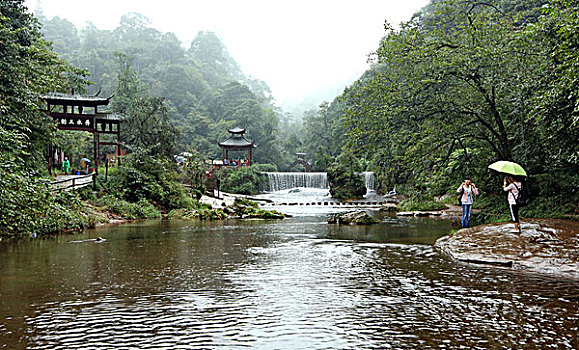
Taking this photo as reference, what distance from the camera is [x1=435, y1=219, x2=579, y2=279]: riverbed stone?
6.54 metres

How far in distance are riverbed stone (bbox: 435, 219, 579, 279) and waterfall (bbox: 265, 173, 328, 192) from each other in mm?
33426

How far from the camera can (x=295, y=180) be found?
4325 centimetres

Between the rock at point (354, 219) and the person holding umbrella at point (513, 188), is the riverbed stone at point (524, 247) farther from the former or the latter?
the rock at point (354, 219)

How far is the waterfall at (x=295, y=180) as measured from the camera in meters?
42.9

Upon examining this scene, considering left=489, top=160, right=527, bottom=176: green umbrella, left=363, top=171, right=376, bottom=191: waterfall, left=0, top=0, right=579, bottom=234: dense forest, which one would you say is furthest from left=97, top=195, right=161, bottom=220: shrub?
left=363, top=171, right=376, bottom=191: waterfall

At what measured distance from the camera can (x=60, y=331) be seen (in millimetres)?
3949

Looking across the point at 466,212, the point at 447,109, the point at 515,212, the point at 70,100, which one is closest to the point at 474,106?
the point at 447,109

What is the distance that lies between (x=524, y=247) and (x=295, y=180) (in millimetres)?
35965

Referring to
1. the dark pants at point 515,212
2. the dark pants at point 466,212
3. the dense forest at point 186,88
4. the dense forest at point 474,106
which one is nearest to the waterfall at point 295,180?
the dense forest at point 186,88

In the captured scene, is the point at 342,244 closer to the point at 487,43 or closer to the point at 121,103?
the point at 487,43

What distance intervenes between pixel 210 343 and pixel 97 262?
4946 mm

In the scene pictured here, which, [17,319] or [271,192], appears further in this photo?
[271,192]

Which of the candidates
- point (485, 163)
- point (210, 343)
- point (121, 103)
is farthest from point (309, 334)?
point (121, 103)

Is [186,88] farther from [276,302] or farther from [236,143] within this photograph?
[276,302]
